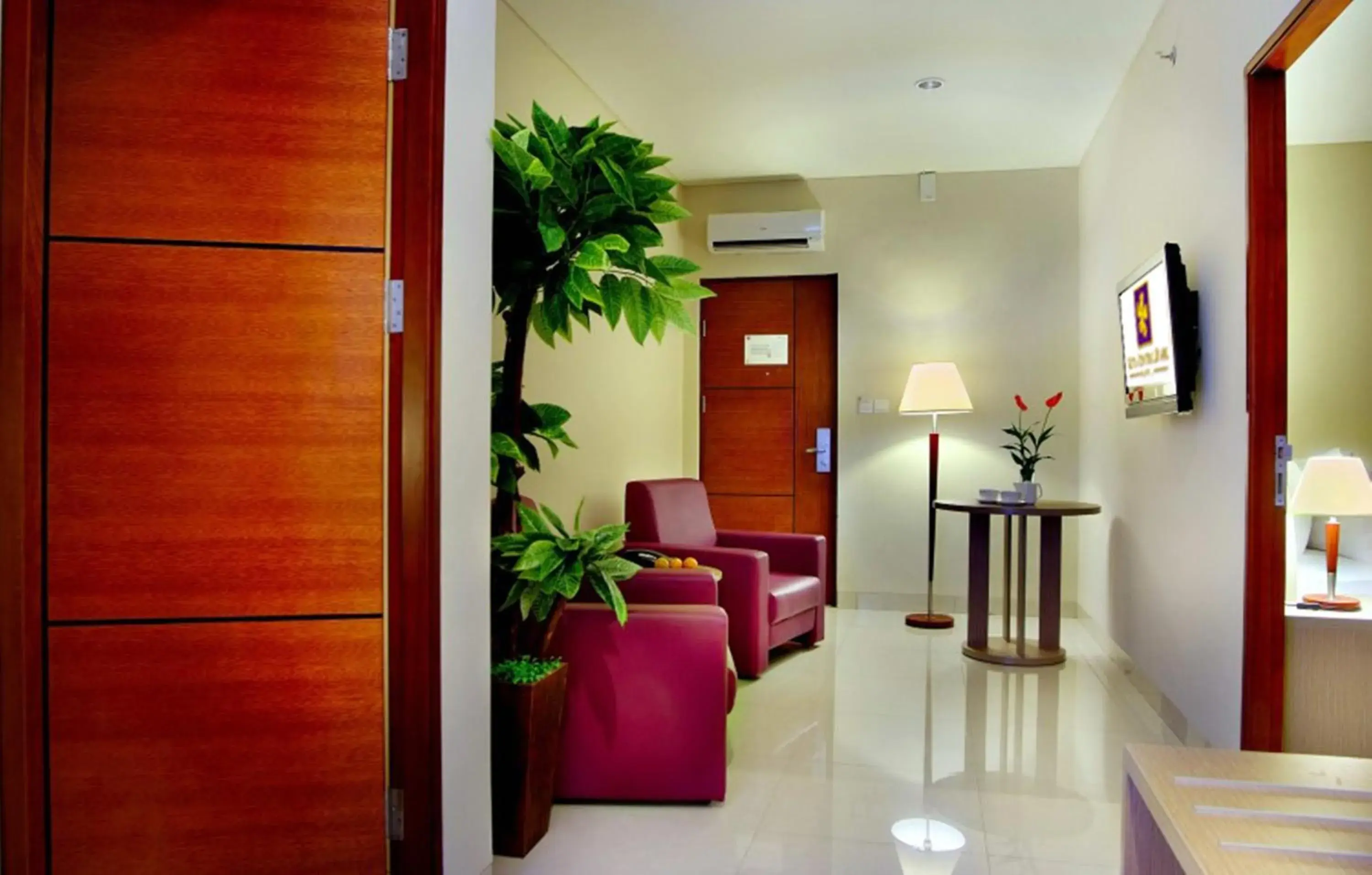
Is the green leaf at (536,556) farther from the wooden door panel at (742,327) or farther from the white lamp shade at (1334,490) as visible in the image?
the wooden door panel at (742,327)

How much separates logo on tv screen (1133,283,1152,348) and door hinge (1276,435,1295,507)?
1060mm

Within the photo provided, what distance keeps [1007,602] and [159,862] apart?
410cm

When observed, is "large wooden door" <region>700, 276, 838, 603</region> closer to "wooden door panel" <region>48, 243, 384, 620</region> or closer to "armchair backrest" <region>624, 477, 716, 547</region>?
"armchair backrest" <region>624, 477, 716, 547</region>

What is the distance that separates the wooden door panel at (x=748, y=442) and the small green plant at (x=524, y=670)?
3.87m

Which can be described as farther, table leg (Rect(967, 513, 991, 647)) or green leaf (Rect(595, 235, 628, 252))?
table leg (Rect(967, 513, 991, 647))

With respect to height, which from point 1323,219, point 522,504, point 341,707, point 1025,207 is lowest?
point 341,707

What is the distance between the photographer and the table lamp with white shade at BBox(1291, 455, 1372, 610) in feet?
8.39

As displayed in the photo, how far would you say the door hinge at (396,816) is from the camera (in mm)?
1890

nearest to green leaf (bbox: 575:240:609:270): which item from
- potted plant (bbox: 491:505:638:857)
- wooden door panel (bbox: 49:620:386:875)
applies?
potted plant (bbox: 491:505:638:857)

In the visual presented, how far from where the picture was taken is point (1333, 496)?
102 inches

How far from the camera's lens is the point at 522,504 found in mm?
2916

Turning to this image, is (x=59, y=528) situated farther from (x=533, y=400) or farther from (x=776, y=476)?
(x=776, y=476)

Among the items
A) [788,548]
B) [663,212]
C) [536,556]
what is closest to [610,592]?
[536,556]

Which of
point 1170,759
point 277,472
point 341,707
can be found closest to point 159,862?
point 341,707
